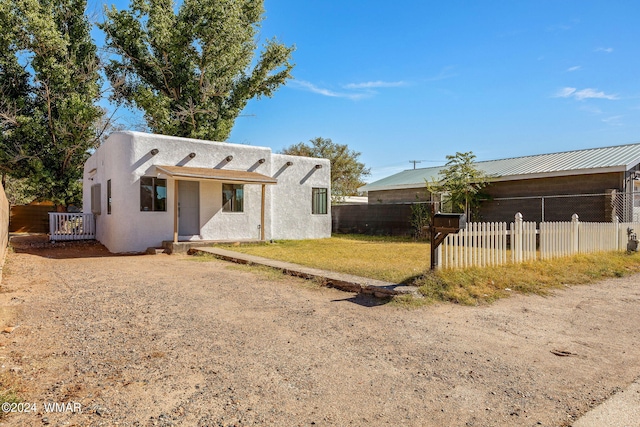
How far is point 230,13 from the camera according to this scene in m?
21.3

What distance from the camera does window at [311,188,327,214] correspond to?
1791cm

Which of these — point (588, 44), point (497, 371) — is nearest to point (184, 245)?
point (497, 371)

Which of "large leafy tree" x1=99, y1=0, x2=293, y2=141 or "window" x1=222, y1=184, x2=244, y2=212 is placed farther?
"large leafy tree" x1=99, y1=0, x2=293, y2=141

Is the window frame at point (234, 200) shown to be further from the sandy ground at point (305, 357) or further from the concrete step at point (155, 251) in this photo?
the sandy ground at point (305, 357)

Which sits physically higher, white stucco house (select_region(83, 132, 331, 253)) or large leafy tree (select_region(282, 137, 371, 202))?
large leafy tree (select_region(282, 137, 371, 202))

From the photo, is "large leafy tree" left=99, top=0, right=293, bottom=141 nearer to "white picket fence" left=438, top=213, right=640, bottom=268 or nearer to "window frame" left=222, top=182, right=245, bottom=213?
"window frame" left=222, top=182, right=245, bottom=213

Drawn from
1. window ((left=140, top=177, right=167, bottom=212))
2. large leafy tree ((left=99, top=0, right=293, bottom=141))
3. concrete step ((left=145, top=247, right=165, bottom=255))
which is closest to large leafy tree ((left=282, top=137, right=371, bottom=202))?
large leafy tree ((left=99, top=0, right=293, bottom=141))

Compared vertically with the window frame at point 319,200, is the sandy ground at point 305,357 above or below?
below

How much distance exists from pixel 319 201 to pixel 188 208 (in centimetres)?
640

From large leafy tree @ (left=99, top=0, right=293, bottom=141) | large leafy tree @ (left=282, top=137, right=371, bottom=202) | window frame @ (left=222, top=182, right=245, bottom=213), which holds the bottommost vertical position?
window frame @ (left=222, top=182, right=245, bottom=213)

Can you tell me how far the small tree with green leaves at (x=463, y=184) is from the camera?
1667 cm

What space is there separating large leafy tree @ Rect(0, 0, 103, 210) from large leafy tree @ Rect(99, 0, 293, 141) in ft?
6.68

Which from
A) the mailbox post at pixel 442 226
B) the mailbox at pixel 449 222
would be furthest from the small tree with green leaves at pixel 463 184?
the mailbox at pixel 449 222

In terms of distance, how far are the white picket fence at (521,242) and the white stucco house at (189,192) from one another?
8277 millimetres
